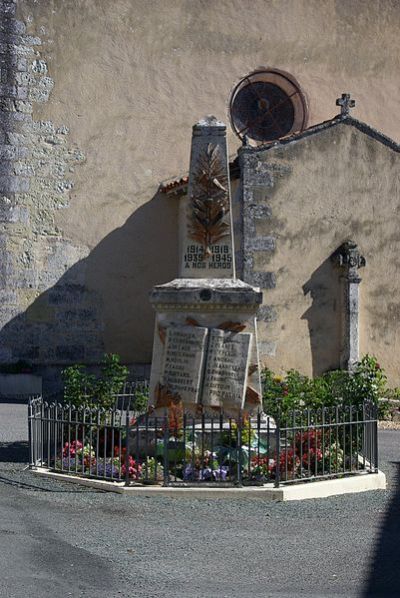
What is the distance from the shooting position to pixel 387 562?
24.8 ft

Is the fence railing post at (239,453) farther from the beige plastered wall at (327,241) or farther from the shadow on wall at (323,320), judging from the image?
the shadow on wall at (323,320)

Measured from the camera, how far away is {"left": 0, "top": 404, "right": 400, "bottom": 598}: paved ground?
6797 mm

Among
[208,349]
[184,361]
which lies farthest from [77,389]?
[208,349]

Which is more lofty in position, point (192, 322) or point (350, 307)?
point (350, 307)

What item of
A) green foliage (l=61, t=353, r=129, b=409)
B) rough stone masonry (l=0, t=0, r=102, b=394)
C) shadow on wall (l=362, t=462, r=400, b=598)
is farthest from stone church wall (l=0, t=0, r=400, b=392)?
shadow on wall (l=362, t=462, r=400, b=598)

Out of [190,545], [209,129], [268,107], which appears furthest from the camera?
[268,107]

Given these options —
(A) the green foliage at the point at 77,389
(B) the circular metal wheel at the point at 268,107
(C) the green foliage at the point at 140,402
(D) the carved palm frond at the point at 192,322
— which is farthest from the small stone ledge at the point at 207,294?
(B) the circular metal wheel at the point at 268,107

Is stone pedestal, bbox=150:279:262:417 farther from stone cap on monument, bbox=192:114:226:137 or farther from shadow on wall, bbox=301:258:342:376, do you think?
shadow on wall, bbox=301:258:342:376

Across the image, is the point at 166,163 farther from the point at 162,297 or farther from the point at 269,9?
the point at 162,297

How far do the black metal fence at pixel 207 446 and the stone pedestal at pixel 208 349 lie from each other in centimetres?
22

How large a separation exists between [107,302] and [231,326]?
938cm

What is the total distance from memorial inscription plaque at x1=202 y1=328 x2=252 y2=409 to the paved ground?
1.62 meters

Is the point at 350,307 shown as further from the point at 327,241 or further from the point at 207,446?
the point at 207,446

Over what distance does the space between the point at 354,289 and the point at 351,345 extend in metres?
0.94
